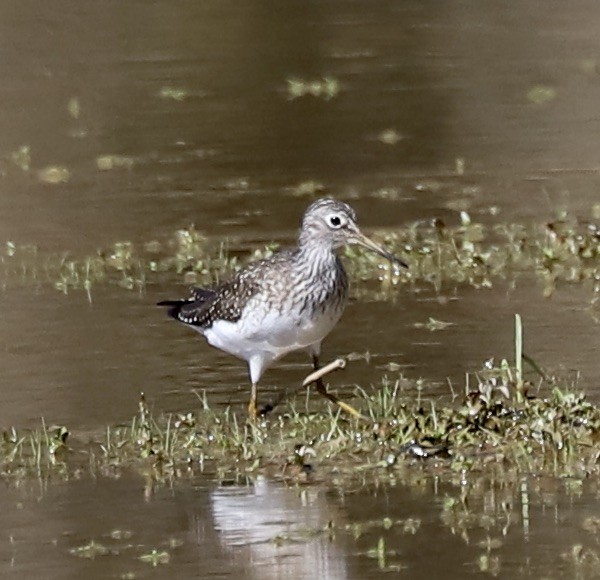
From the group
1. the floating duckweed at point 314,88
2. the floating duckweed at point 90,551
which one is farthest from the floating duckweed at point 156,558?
the floating duckweed at point 314,88

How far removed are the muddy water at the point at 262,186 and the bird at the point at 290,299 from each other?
12.0 inches

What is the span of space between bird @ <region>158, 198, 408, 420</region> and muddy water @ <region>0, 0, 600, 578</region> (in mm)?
305

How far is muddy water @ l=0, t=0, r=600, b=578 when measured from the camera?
8.20 meters

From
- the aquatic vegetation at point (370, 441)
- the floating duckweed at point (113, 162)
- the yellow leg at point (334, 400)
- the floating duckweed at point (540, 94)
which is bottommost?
the aquatic vegetation at point (370, 441)

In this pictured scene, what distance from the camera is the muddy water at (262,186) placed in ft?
26.9

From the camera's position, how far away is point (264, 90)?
20.0 m

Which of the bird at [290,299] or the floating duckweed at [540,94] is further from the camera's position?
the floating duckweed at [540,94]

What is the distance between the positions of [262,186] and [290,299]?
5.79m

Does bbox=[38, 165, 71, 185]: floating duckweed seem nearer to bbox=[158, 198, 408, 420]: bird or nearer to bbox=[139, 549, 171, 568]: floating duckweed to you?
bbox=[158, 198, 408, 420]: bird

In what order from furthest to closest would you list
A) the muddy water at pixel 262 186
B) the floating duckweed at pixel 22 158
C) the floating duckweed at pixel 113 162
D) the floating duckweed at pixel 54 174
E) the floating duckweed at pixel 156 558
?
the floating duckweed at pixel 22 158
the floating duckweed at pixel 113 162
the floating duckweed at pixel 54 174
the muddy water at pixel 262 186
the floating duckweed at pixel 156 558

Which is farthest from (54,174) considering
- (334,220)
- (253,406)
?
(253,406)

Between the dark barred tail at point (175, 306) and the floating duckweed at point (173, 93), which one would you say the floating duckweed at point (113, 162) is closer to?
the floating duckweed at point (173, 93)

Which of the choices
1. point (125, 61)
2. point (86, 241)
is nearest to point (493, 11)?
point (125, 61)

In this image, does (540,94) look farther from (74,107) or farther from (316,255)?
(316,255)
